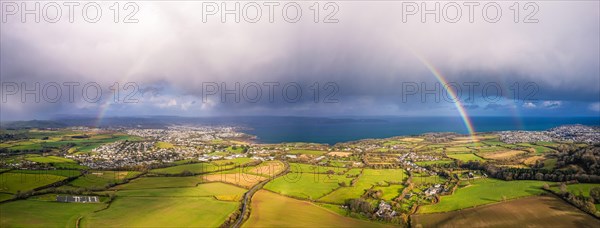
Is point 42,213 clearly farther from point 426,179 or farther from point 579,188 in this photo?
point 579,188

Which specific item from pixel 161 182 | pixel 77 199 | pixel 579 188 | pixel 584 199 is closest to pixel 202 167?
pixel 161 182

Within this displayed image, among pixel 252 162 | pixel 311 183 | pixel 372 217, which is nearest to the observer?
pixel 372 217

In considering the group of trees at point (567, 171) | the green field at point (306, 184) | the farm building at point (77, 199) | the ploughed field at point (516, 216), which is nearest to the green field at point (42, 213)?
Answer: the farm building at point (77, 199)

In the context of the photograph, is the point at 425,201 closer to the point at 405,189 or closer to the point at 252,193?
the point at 405,189

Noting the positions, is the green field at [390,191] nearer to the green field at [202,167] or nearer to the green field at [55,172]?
the green field at [202,167]

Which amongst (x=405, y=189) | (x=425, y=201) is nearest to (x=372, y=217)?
(x=425, y=201)

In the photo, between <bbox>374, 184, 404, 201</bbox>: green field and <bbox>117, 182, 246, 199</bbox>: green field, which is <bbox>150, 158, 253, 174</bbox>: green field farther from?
<bbox>374, 184, 404, 201</bbox>: green field
